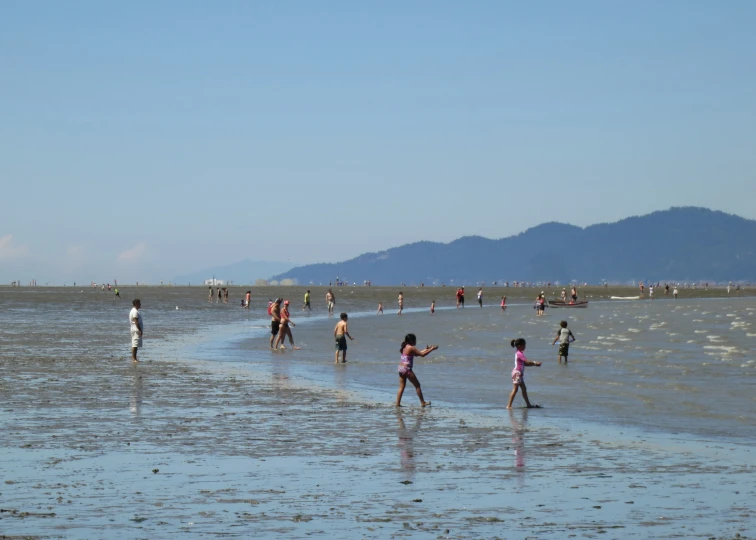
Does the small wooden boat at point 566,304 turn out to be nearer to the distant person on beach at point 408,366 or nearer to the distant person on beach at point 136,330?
the distant person on beach at point 136,330

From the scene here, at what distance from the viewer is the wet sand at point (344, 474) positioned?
10.5 meters

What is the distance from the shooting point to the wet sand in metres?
10.5

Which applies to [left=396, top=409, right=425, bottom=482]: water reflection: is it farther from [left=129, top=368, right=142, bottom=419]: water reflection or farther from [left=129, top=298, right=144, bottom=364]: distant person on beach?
Result: [left=129, top=298, right=144, bottom=364]: distant person on beach

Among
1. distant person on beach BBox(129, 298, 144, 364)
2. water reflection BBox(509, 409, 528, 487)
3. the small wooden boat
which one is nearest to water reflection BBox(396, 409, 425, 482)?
water reflection BBox(509, 409, 528, 487)

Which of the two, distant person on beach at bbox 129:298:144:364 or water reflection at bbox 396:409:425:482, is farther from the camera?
distant person on beach at bbox 129:298:144:364

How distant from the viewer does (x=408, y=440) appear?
16.4 m

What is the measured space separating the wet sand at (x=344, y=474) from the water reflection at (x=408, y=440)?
0.10ft

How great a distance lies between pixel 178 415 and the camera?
19.2 meters

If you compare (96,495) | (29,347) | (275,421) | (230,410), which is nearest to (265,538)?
(96,495)

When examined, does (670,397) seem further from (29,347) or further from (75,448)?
(29,347)

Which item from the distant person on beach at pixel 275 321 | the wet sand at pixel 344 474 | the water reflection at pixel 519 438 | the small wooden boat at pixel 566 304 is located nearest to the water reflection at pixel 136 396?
the wet sand at pixel 344 474

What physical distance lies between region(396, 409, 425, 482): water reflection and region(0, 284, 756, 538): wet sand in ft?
0.10

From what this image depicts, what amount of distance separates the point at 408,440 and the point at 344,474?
317 cm

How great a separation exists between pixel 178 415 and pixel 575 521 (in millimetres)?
10281
